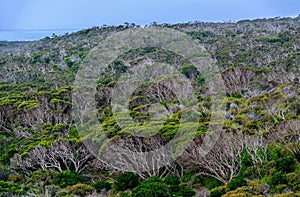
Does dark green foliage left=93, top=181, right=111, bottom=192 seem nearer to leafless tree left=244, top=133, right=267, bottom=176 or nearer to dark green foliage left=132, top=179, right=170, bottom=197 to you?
dark green foliage left=132, top=179, right=170, bottom=197

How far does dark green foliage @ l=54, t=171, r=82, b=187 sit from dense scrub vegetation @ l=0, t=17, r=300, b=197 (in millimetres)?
67

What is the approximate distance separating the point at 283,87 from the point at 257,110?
552 centimetres

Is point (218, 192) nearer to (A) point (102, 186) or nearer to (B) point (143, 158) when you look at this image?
(B) point (143, 158)

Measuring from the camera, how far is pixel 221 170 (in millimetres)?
21547

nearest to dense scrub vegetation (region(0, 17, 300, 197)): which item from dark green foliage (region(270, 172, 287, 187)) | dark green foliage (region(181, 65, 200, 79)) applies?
dark green foliage (region(270, 172, 287, 187))

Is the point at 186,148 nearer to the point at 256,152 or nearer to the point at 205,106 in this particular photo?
the point at 256,152

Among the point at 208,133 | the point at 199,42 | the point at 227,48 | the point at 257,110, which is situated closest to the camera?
the point at 208,133

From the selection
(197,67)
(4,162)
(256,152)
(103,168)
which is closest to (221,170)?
(256,152)

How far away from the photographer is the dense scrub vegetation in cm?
2062

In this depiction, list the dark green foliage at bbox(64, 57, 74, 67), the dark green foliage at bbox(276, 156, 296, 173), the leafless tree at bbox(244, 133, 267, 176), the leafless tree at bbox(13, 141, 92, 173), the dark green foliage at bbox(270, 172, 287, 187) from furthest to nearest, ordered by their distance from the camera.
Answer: the dark green foliage at bbox(64, 57, 74, 67) → the leafless tree at bbox(13, 141, 92, 173) → the leafless tree at bbox(244, 133, 267, 176) → the dark green foliage at bbox(276, 156, 296, 173) → the dark green foliage at bbox(270, 172, 287, 187)

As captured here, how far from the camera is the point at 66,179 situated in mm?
24656

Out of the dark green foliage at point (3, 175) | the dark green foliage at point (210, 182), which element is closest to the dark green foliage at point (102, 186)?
the dark green foliage at point (210, 182)

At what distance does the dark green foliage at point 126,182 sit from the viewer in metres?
22.3

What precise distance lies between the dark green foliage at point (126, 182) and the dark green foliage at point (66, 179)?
140 inches
